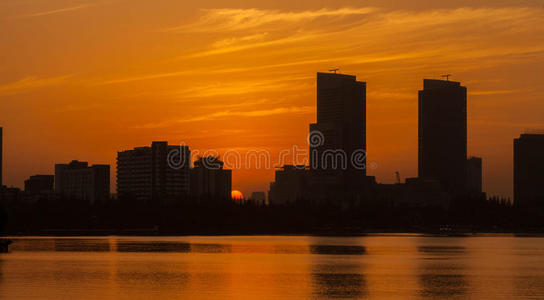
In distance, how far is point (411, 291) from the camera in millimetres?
86375

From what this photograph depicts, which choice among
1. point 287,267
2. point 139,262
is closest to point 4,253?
point 139,262

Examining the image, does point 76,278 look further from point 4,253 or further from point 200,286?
point 4,253

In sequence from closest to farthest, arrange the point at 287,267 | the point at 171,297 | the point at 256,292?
the point at 171,297 < the point at 256,292 < the point at 287,267

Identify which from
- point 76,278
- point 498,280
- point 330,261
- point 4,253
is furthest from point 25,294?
point 4,253

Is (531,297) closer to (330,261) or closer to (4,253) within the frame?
(330,261)

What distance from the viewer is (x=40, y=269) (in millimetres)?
112938

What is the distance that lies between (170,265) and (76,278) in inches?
1040

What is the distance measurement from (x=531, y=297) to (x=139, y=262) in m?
65.1

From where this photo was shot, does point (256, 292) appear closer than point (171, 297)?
No

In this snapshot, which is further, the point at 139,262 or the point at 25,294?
the point at 139,262

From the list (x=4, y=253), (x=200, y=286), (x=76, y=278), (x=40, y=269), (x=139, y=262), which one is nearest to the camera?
(x=200, y=286)

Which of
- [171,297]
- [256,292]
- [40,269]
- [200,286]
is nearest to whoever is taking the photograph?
[171,297]

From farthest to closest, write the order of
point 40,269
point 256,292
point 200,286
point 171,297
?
point 40,269 → point 200,286 → point 256,292 → point 171,297

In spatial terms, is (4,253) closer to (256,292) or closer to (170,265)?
(170,265)
